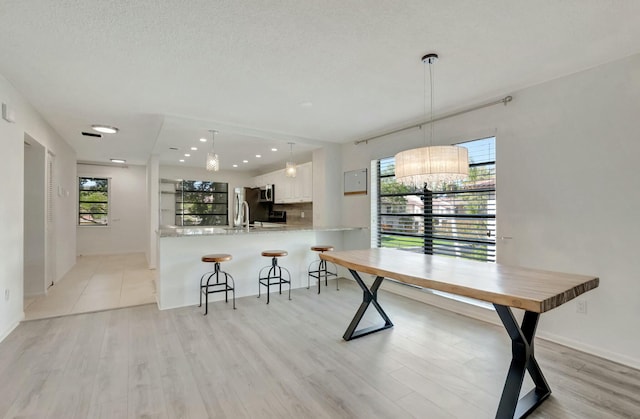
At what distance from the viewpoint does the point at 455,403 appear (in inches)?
74.3

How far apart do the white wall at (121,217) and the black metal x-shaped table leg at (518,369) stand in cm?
804

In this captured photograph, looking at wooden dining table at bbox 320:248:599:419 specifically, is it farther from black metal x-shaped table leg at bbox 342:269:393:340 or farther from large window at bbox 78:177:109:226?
large window at bbox 78:177:109:226

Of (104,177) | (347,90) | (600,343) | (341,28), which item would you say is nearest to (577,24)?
(341,28)

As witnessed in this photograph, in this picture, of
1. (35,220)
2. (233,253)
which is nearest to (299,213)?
(233,253)

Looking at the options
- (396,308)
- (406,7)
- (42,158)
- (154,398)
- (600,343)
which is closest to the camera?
(406,7)

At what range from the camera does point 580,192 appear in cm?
262

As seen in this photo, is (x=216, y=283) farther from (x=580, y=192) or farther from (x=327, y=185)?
(x=580, y=192)

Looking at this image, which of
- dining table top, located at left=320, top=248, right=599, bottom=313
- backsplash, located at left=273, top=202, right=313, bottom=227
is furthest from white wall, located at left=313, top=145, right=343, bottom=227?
dining table top, located at left=320, top=248, right=599, bottom=313

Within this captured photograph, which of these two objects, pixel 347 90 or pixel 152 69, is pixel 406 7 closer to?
pixel 347 90

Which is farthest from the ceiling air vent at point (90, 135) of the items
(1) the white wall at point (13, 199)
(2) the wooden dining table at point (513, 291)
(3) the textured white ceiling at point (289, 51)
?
(2) the wooden dining table at point (513, 291)

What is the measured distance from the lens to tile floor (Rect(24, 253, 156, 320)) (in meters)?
3.61

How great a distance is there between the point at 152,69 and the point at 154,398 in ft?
8.32

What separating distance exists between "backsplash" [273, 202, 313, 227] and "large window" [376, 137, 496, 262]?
211cm

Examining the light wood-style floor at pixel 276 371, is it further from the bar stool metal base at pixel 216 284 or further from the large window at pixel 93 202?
the large window at pixel 93 202
